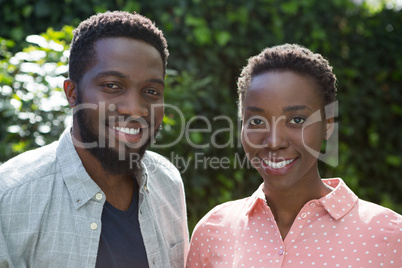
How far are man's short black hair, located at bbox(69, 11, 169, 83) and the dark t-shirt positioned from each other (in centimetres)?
64

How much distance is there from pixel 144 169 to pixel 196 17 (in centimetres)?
254

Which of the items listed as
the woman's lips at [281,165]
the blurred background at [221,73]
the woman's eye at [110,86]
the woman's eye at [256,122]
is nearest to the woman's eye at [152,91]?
the woman's eye at [110,86]

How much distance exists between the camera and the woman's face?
2.19 m

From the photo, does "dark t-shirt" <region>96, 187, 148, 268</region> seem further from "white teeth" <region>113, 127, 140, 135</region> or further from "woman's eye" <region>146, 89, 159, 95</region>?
"woman's eye" <region>146, 89, 159, 95</region>

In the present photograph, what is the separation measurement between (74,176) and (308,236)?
104cm

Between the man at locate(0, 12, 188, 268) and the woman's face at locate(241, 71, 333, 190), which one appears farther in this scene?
the woman's face at locate(241, 71, 333, 190)

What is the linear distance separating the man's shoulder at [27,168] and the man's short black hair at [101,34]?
1.20 ft

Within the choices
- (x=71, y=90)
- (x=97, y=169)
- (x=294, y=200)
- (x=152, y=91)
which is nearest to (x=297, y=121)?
(x=294, y=200)

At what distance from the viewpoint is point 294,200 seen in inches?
90.0

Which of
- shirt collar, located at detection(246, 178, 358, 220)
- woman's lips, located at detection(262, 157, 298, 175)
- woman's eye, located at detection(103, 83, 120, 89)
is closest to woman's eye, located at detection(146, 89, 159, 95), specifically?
woman's eye, located at detection(103, 83, 120, 89)

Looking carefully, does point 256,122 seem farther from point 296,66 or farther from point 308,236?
point 308,236

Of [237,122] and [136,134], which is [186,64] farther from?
[136,134]

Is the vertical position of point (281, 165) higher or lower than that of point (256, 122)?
lower

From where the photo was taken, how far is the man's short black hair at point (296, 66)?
2254 mm
